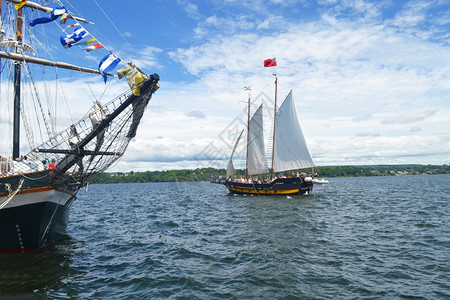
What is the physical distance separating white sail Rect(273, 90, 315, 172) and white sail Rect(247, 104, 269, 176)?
2926 mm

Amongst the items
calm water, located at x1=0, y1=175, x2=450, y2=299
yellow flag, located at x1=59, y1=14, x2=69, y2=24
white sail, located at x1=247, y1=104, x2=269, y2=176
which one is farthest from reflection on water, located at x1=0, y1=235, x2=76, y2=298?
white sail, located at x1=247, y1=104, x2=269, y2=176

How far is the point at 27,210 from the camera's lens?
15.8 meters

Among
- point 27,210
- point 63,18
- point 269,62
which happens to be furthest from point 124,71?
point 269,62

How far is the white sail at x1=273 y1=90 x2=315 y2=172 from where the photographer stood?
Result: 4997 cm

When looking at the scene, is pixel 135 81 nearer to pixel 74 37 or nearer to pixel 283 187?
pixel 74 37

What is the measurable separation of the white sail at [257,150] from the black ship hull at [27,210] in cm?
4190

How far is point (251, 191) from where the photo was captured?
5362cm

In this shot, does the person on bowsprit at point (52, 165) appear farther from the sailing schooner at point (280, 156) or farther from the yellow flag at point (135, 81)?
the sailing schooner at point (280, 156)

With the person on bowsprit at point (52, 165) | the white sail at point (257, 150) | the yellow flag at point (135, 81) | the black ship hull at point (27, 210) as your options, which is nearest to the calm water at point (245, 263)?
the black ship hull at point (27, 210)

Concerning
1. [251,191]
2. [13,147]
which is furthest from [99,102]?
[251,191]

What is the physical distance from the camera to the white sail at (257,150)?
56062 mm

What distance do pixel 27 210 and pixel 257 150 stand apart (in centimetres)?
4391

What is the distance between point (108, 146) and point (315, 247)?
43.4ft

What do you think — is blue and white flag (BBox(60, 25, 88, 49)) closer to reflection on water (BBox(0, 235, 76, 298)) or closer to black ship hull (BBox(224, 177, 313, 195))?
reflection on water (BBox(0, 235, 76, 298))
